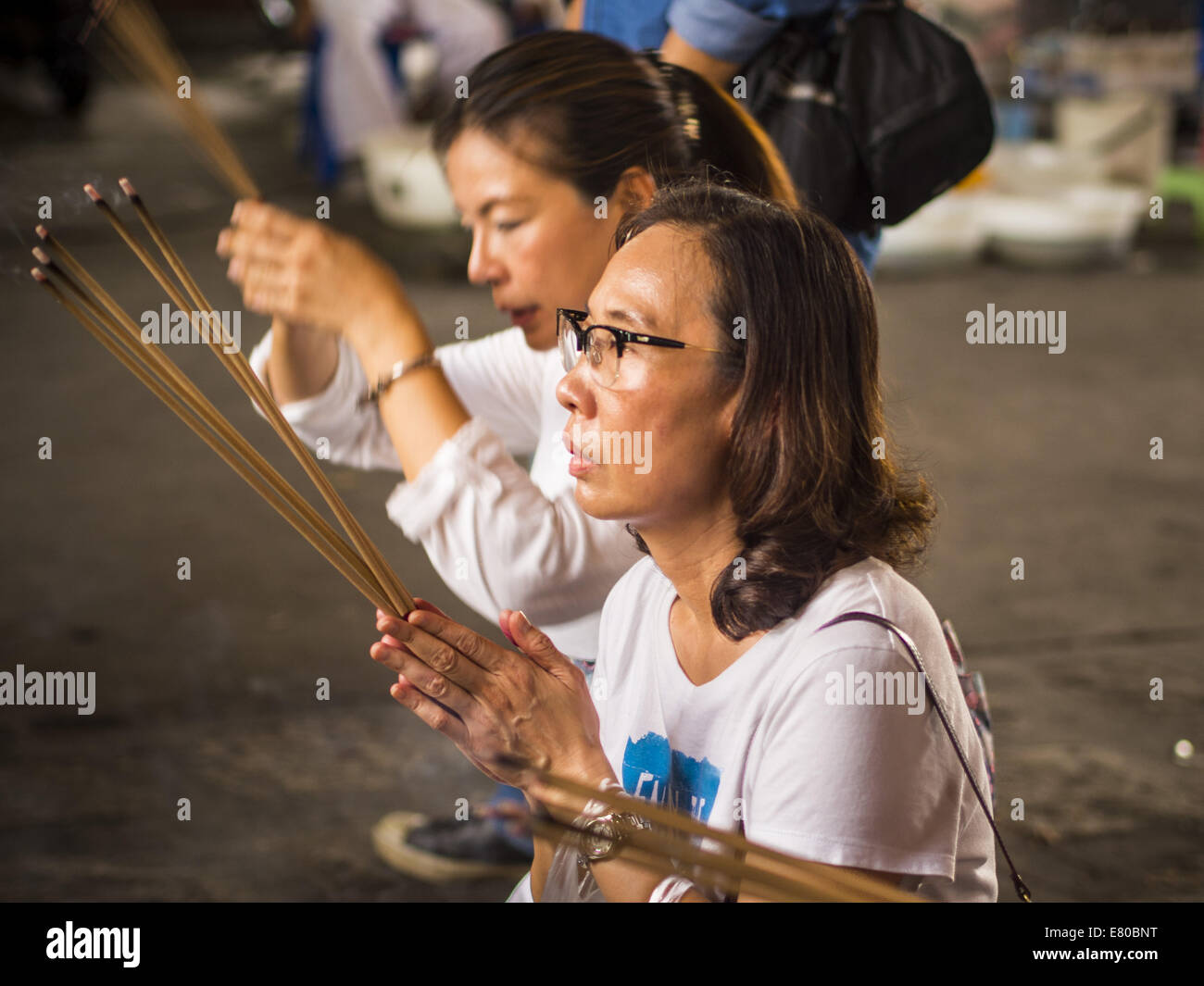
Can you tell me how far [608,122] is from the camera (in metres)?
1.18

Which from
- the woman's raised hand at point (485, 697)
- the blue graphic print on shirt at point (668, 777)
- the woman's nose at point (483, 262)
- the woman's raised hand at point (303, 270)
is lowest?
the blue graphic print on shirt at point (668, 777)

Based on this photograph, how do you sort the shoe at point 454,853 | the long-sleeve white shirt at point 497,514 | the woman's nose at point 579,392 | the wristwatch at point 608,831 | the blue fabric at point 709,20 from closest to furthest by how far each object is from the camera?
the wristwatch at point 608,831 → the woman's nose at point 579,392 → the long-sleeve white shirt at point 497,514 → the blue fabric at point 709,20 → the shoe at point 454,853

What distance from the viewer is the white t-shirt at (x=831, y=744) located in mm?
939

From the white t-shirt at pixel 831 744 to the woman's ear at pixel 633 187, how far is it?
0.36 metres

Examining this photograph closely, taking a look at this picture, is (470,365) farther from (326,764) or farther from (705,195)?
(326,764)

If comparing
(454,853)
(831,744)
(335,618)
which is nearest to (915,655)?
(831,744)

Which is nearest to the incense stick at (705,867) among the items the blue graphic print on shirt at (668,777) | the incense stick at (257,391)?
the blue graphic print on shirt at (668,777)

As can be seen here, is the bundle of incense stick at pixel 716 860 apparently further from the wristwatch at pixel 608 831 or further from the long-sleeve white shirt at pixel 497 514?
the long-sleeve white shirt at pixel 497 514

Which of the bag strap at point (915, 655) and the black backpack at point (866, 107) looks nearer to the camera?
the bag strap at point (915, 655)

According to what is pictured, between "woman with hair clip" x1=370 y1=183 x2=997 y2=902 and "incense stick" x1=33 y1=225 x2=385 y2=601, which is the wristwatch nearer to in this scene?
"woman with hair clip" x1=370 y1=183 x2=997 y2=902

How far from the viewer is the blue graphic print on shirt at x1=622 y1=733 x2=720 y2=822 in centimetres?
105

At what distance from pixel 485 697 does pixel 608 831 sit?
130mm

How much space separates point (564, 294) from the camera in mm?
1180

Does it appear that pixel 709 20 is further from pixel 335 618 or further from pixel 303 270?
pixel 335 618
